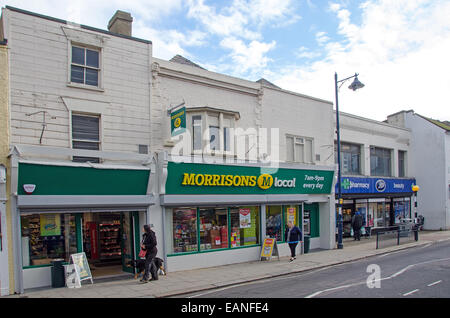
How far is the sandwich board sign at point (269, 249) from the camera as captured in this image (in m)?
17.0

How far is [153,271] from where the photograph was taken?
12797 millimetres

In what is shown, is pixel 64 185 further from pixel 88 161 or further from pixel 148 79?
pixel 148 79

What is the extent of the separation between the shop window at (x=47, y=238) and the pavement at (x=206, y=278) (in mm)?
1122

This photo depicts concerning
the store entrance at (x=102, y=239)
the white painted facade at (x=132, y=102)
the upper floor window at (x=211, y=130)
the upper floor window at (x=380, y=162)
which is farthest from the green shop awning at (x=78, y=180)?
the upper floor window at (x=380, y=162)

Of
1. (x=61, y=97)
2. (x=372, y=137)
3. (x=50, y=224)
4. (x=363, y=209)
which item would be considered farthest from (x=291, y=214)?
(x=61, y=97)

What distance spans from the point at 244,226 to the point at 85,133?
7.98m

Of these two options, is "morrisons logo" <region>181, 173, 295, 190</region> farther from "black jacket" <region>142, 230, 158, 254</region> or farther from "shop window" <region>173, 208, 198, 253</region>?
"black jacket" <region>142, 230, 158, 254</region>

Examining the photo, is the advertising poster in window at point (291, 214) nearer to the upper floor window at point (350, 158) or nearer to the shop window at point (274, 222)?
the shop window at point (274, 222)

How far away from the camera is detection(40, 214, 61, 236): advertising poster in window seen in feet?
41.0

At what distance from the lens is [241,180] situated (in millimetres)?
16672

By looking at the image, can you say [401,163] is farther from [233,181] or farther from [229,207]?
[233,181]

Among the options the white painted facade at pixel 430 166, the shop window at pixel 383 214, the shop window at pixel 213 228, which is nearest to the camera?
the shop window at pixel 213 228

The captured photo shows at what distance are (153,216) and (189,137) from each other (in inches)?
136
